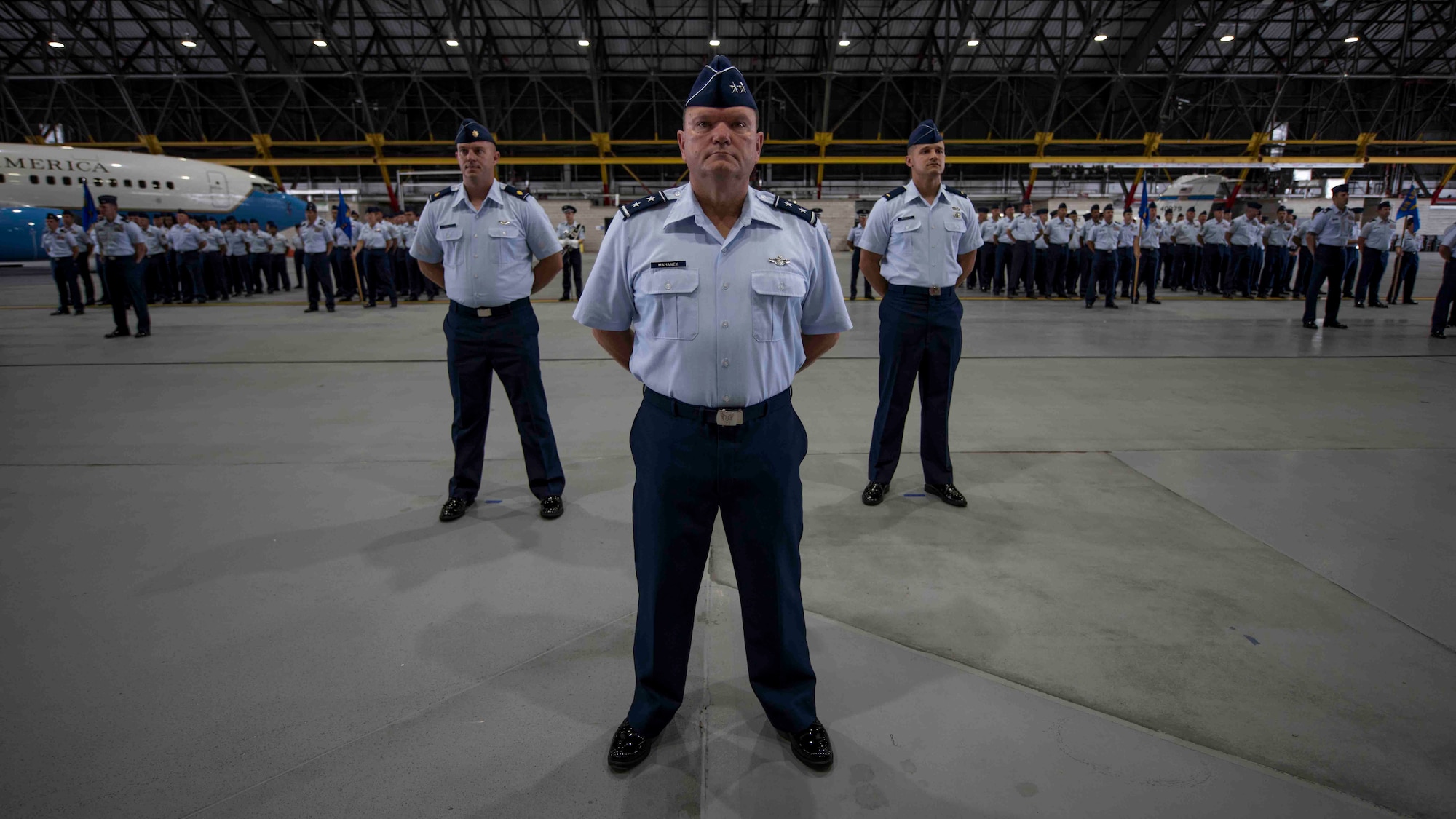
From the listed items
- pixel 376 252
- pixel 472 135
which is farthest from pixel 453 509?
pixel 376 252

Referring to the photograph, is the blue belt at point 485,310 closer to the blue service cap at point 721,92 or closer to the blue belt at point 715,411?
the blue belt at point 715,411

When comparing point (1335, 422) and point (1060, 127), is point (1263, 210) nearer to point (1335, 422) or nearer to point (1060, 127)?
point (1060, 127)

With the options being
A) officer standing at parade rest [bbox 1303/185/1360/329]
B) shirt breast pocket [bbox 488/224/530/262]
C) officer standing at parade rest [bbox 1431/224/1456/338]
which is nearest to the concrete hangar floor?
shirt breast pocket [bbox 488/224/530/262]

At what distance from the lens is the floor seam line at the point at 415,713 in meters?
1.97

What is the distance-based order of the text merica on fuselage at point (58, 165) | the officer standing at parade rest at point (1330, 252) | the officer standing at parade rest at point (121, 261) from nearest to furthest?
the officer standing at parade rest at point (121, 261), the officer standing at parade rest at point (1330, 252), the text merica on fuselage at point (58, 165)

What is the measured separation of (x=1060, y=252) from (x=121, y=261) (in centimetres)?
1550

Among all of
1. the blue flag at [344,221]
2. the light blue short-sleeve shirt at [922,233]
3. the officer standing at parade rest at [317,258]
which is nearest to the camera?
the light blue short-sleeve shirt at [922,233]

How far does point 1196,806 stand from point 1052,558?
154cm

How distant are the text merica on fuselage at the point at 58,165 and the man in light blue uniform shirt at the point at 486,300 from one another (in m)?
21.5

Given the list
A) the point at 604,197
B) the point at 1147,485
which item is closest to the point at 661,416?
the point at 1147,485

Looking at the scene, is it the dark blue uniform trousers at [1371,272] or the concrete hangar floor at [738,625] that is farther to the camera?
the dark blue uniform trousers at [1371,272]

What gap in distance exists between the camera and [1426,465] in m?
4.62

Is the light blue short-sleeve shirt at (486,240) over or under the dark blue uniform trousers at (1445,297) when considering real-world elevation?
over

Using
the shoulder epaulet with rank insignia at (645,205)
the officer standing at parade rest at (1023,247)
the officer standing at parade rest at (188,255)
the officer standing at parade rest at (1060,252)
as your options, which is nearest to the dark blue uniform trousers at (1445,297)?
the officer standing at parade rest at (1060,252)
